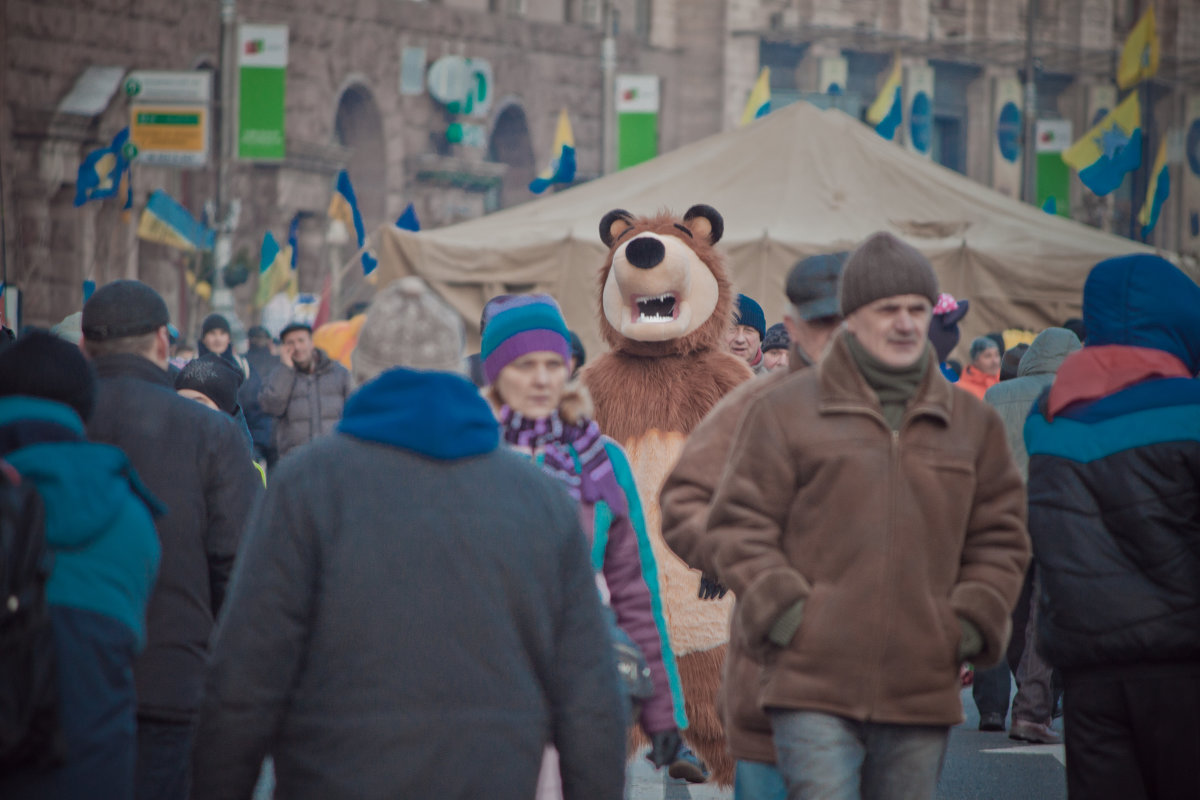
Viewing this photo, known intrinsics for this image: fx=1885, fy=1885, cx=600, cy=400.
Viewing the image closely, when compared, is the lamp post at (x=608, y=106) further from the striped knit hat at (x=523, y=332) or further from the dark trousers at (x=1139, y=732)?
the dark trousers at (x=1139, y=732)

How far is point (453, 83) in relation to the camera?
3316 centimetres

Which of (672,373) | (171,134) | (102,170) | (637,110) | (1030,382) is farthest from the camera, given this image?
(637,110)

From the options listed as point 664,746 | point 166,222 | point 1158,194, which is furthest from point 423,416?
point 1158,194

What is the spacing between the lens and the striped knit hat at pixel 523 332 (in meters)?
4.87

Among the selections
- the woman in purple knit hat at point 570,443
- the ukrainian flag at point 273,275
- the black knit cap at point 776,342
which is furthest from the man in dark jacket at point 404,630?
the ukrainian flag at point 273,275

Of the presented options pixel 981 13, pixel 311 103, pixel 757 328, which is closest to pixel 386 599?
pixel 757 328

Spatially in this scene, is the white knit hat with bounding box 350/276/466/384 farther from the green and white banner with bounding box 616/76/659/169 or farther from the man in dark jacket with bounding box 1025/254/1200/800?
the green and white banner with bounding box 616/76/659/169

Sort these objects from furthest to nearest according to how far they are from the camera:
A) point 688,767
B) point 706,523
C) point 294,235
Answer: point 294,235
point 688,767
point 706,523

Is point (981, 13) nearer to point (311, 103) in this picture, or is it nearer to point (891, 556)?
point (311, 103)

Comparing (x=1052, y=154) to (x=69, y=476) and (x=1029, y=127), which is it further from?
(x=69, y=476)

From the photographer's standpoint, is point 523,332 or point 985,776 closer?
point 523,332

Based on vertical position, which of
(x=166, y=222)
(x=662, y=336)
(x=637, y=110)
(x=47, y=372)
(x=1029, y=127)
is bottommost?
(x=47, y=372)

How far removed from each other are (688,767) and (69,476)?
307 centimetres

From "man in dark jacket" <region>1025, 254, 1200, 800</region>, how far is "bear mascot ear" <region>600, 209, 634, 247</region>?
2517mm
